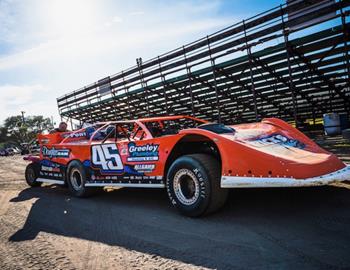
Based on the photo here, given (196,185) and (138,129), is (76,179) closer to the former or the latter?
(138,129)

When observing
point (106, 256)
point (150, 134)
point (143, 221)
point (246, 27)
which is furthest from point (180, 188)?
point (246, 27)

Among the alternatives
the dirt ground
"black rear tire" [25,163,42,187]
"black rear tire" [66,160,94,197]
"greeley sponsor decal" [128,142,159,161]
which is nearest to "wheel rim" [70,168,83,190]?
"black rear tire" [66,160,94,197]

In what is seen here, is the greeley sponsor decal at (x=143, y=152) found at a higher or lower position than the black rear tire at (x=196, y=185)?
higher

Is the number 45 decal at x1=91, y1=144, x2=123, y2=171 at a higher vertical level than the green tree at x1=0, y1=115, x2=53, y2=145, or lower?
lower

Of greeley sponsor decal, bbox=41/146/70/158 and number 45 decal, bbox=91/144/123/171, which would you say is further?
greeley sponsor decal, bbox=41/146/70/158

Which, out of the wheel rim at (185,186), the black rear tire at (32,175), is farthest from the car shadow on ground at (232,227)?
the black rear tire at (32,175)

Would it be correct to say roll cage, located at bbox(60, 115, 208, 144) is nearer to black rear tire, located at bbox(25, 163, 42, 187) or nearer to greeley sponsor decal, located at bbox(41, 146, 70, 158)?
greeley sponsor decal, located at bbox(41, 146, 70, 158)

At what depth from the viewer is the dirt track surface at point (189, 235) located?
2559 millimetres

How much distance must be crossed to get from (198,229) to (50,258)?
4.97 feet

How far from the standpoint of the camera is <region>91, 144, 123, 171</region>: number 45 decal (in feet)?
16.5

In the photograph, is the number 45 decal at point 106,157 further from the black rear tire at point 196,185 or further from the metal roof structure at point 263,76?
the metal roof structure at point 263,76

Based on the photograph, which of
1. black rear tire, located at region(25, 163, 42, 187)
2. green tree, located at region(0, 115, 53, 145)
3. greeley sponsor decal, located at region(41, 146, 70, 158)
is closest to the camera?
greeley sponsor decal, located at region(41, 146, 70, 158)

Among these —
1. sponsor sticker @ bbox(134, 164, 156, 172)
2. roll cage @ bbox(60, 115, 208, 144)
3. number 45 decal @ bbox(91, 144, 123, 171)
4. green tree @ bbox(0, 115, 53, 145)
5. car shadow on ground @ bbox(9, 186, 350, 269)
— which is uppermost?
green tree @ bbox(0, 115, 53, 145)

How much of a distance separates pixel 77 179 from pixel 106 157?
1.25 meters
